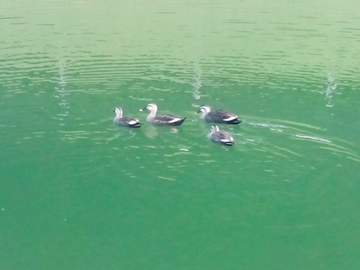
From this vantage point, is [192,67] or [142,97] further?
[192,67]

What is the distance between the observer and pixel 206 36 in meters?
28.0

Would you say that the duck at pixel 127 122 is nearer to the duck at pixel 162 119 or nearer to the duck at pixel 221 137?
the duck at pixel 162 119

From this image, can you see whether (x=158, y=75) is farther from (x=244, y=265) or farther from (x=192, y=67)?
(x=244, y=265)

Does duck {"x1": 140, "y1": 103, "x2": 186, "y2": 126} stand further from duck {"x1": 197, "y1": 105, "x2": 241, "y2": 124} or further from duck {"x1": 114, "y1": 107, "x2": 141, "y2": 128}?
duck {"x1": 197, "y1": 105, "x2": 241, "y2": 124}

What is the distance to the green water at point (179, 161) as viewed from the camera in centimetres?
962

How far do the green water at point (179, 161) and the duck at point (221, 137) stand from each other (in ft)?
0.62

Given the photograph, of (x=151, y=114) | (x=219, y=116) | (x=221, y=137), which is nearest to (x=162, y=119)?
(x=151, y=114)

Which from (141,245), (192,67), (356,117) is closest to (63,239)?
(141,245)

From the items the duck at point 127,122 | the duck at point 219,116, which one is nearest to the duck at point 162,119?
the duck at point 127,122

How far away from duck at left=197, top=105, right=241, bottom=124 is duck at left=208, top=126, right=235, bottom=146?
2.90 feet

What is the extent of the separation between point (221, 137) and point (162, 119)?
2.20 meters

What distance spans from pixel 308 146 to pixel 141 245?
5664mm

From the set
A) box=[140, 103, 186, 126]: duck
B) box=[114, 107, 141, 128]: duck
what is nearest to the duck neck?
box=[140, 103, 186, 126]: duck

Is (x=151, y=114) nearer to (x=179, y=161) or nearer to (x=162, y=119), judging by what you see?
(x=162, y=119)
